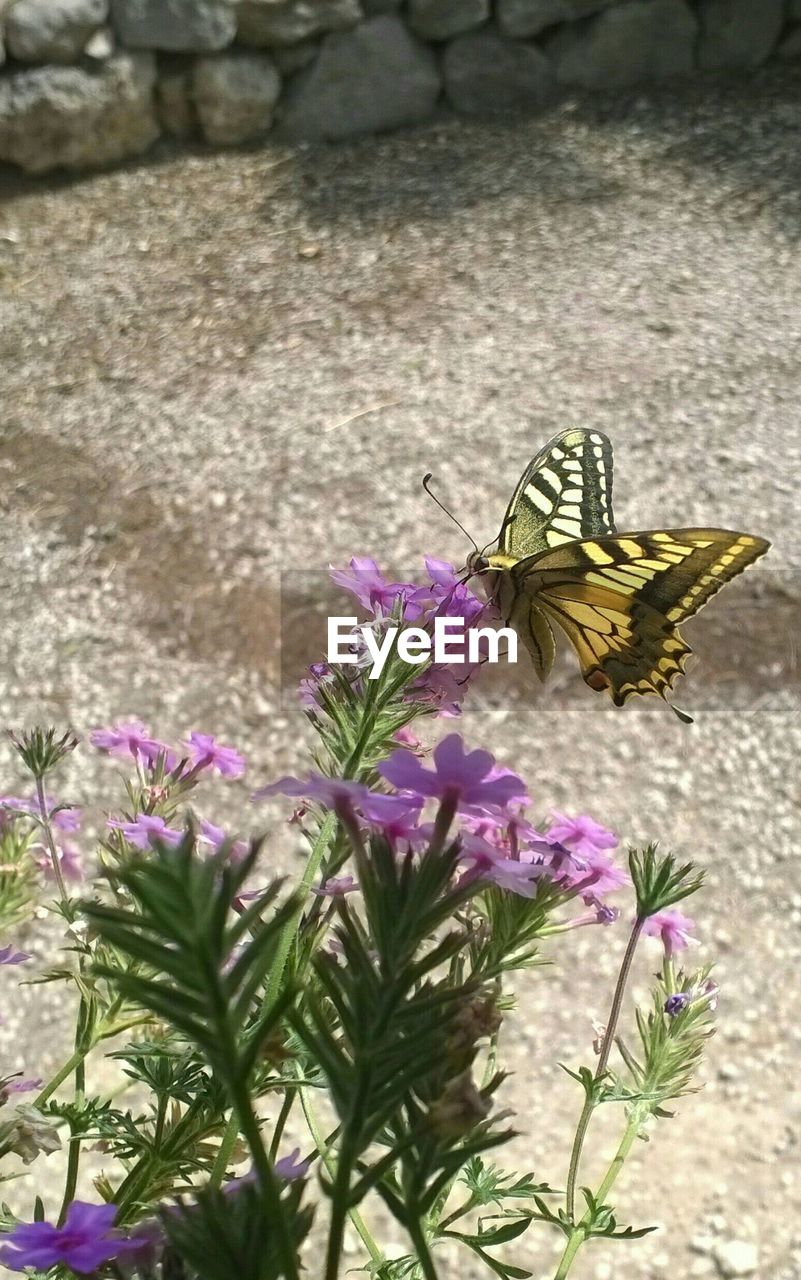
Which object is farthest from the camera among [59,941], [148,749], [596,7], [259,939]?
[596,7]

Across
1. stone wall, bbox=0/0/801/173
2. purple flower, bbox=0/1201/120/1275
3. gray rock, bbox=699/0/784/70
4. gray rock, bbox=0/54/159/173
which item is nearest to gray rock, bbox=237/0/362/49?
stone wall, bbox=0/0/801/173

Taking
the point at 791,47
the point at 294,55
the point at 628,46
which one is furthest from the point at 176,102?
the point at 791,47

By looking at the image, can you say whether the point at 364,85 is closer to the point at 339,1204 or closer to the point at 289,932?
the point at 289,932

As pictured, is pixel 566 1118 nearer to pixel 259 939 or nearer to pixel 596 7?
pixel 259 939

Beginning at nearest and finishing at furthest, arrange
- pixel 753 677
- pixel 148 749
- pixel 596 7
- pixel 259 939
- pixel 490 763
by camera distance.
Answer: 1. pixel 259 939
2. pixel 490 763
3. pixel 148 749
4. pixel 753 677
5. pixel 596 7

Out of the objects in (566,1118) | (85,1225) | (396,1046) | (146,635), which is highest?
(396,1046)

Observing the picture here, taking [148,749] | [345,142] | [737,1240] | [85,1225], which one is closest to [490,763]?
[85,1225]
